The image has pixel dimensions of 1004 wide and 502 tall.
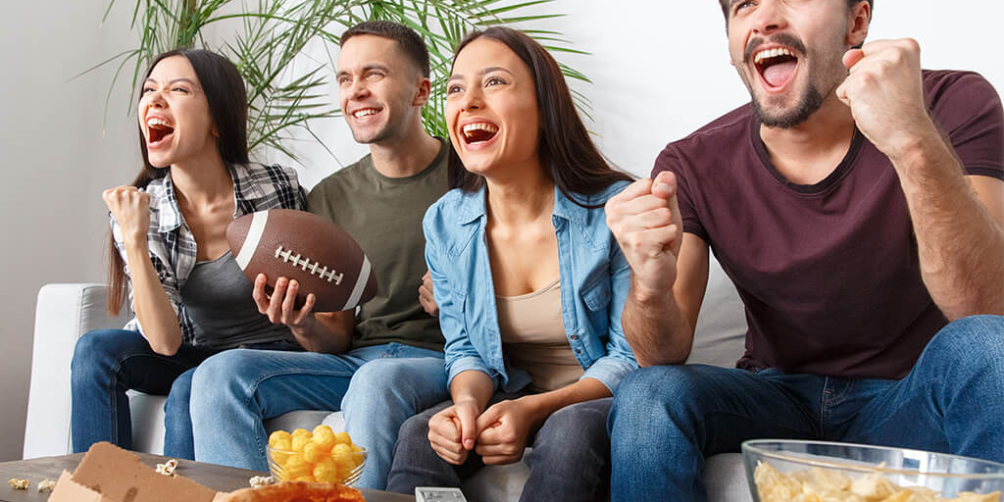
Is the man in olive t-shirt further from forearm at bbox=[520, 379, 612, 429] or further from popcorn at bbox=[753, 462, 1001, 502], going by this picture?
popcorn at bbox=[753, 462, 1001, 502]

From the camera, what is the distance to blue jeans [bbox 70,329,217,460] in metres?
1.91

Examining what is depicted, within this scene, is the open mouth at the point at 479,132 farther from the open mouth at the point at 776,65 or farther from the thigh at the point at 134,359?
the thigh at the point at 134,359

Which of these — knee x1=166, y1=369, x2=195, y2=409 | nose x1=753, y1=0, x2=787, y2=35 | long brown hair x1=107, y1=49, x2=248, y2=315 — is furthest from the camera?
long brown hair x1=107, y1=49, x2=248, y2=315

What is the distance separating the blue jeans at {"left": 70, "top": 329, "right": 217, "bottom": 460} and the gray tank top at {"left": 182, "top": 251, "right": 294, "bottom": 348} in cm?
10

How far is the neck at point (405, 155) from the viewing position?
6.91ft

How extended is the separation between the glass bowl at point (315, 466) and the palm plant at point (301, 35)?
1.55 meters

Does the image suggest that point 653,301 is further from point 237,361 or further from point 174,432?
point 174,432

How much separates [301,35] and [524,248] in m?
1.55

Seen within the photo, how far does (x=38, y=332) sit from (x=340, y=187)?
→ 34.7 inches

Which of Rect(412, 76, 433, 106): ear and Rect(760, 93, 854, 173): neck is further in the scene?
Rect(412, 76, 433, 106): ear

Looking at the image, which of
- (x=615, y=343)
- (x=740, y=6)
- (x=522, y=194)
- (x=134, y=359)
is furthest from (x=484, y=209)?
(x=134, y=359)

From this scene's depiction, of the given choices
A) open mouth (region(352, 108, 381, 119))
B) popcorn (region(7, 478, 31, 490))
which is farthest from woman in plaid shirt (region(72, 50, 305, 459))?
popcorn (region(7, 478, 31, 490))

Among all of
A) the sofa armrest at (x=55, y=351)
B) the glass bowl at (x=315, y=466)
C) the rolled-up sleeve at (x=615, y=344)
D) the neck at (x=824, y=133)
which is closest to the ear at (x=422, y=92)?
the rolled-up sleeve at (x=615, y=344)

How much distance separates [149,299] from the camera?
188cm
